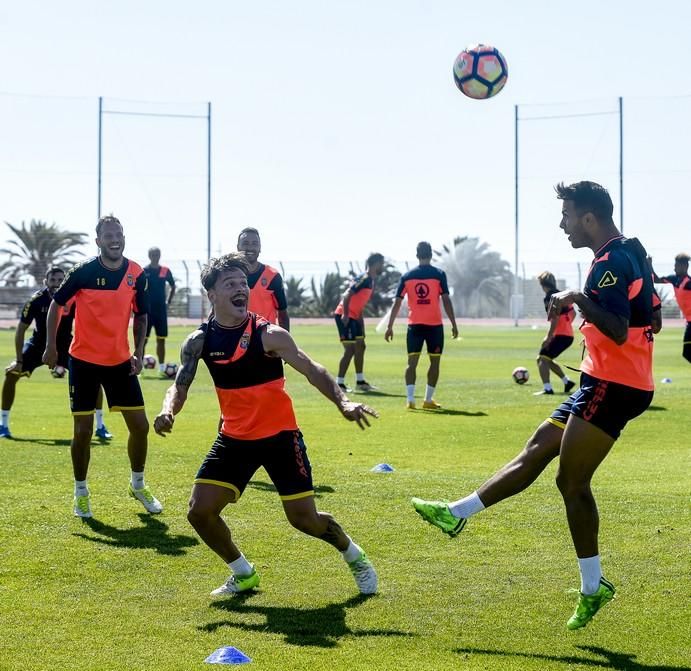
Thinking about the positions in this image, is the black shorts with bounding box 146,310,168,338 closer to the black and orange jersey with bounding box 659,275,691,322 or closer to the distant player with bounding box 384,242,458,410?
the distant player with bounding box 384,242,458,410

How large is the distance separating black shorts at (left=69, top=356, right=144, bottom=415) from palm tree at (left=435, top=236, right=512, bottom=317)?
231ft

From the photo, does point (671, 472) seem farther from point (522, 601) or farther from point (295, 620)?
point (295, 620)

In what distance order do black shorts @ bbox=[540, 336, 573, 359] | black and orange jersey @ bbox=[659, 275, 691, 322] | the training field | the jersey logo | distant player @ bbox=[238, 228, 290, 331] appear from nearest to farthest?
the training field → the jersey logo → distant player @ bbox=[238, 228, 290, 331] → black shorts @ bbox=[540, 336, 573, 359] → black and orange jersey @ bbox=[659, 275, 691, 322]

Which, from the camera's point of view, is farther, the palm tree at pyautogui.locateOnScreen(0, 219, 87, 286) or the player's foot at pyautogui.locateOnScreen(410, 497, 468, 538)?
the palm tree at pyautogui.locateOnScreen(0, 219, 87, 286)

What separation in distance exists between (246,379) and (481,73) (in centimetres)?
992

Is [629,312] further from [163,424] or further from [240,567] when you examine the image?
[240,567]

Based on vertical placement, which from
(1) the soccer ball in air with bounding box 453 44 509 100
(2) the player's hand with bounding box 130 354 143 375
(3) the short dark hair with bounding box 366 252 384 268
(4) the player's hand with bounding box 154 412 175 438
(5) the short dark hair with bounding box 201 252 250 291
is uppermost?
(1) the soccer ball in air with bounding box 453 44 509 100

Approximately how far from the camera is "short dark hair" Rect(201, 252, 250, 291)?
680 cm

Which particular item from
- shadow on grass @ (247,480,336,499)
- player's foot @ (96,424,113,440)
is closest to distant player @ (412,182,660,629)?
shadow on grass @ (247,480,336,499)

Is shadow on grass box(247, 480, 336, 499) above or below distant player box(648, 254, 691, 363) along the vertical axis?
below

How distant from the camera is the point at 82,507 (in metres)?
9.11

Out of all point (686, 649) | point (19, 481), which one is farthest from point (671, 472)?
point (19, 481)

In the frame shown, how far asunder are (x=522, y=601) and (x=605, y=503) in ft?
9.97

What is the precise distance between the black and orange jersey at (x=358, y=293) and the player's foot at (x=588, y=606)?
598 inches
